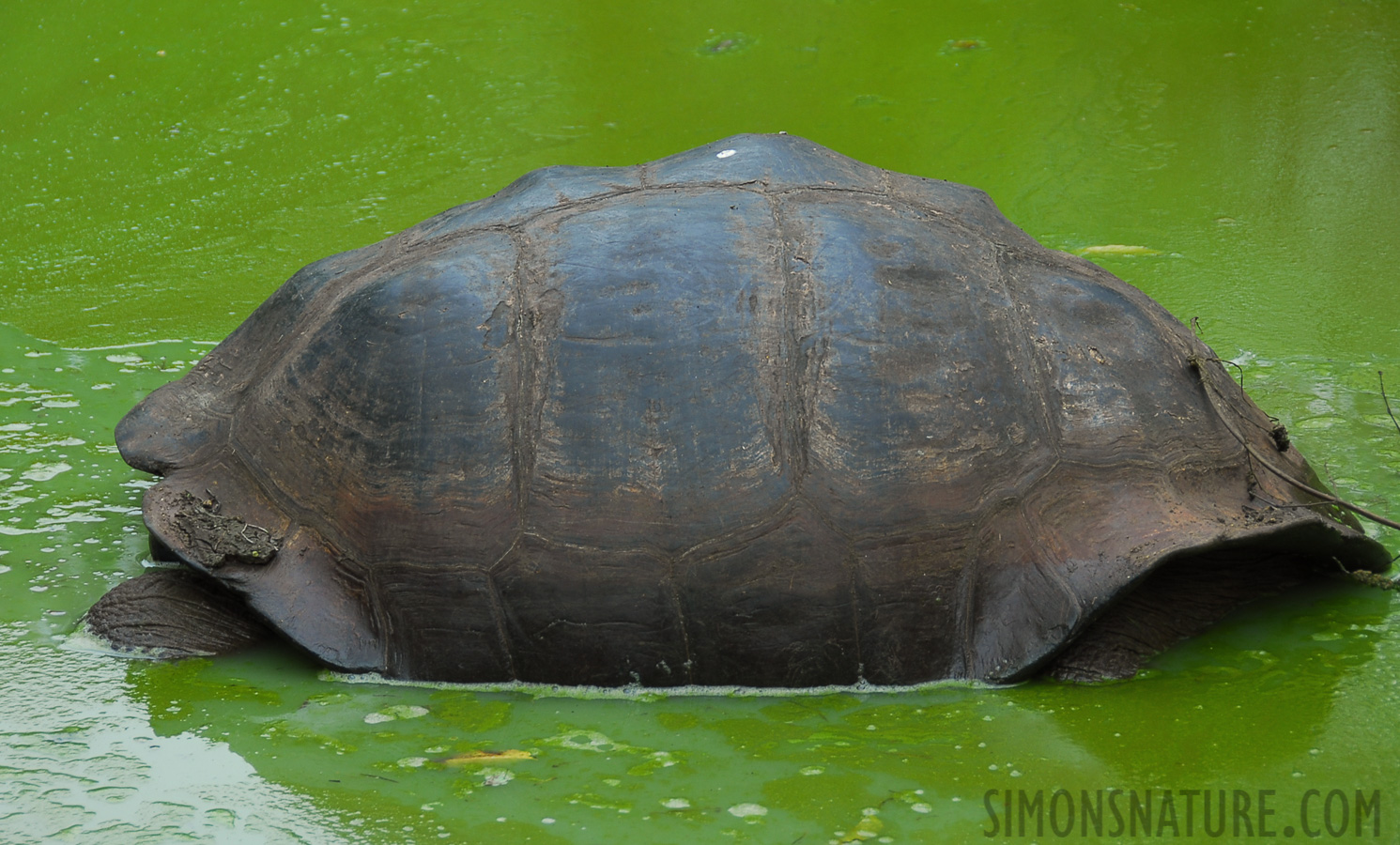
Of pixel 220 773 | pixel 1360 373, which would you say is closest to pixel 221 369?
pixel 220 773

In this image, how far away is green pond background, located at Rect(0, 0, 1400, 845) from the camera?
2545 millimetres

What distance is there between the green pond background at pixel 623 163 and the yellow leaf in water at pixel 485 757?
2 centimetres

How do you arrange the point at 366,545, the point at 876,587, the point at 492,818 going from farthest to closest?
the point at 366,545
the point at 876,587
the point at 492,818

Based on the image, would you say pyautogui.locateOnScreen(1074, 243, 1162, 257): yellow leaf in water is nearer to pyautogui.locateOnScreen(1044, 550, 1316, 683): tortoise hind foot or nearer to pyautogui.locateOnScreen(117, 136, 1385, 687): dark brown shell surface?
pyautogui.locateOnScreen(117, 136, 1385, 687): dark brown shell surface

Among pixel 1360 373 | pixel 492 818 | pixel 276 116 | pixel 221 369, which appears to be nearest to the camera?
pixel 492 818

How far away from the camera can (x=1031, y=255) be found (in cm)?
329

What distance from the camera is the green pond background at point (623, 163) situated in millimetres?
2545

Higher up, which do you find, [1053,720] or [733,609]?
[733,609]

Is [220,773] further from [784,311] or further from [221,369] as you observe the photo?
[784,311]

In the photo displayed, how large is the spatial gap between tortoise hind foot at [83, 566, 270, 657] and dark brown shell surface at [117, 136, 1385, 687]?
0.69 ft

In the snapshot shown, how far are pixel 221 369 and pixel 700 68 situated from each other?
15.4 ft

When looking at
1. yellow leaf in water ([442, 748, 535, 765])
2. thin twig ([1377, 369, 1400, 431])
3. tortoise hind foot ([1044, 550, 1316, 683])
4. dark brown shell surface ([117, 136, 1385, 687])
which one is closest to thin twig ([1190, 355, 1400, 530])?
dark brown shell surface ([117, 136, 1385, 687])

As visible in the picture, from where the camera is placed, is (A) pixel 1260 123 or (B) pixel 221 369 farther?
(A) pixel 1260 123

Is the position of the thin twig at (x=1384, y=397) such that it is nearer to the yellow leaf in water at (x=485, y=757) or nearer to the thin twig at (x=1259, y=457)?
the thin twig at (x=1259, y=457)
